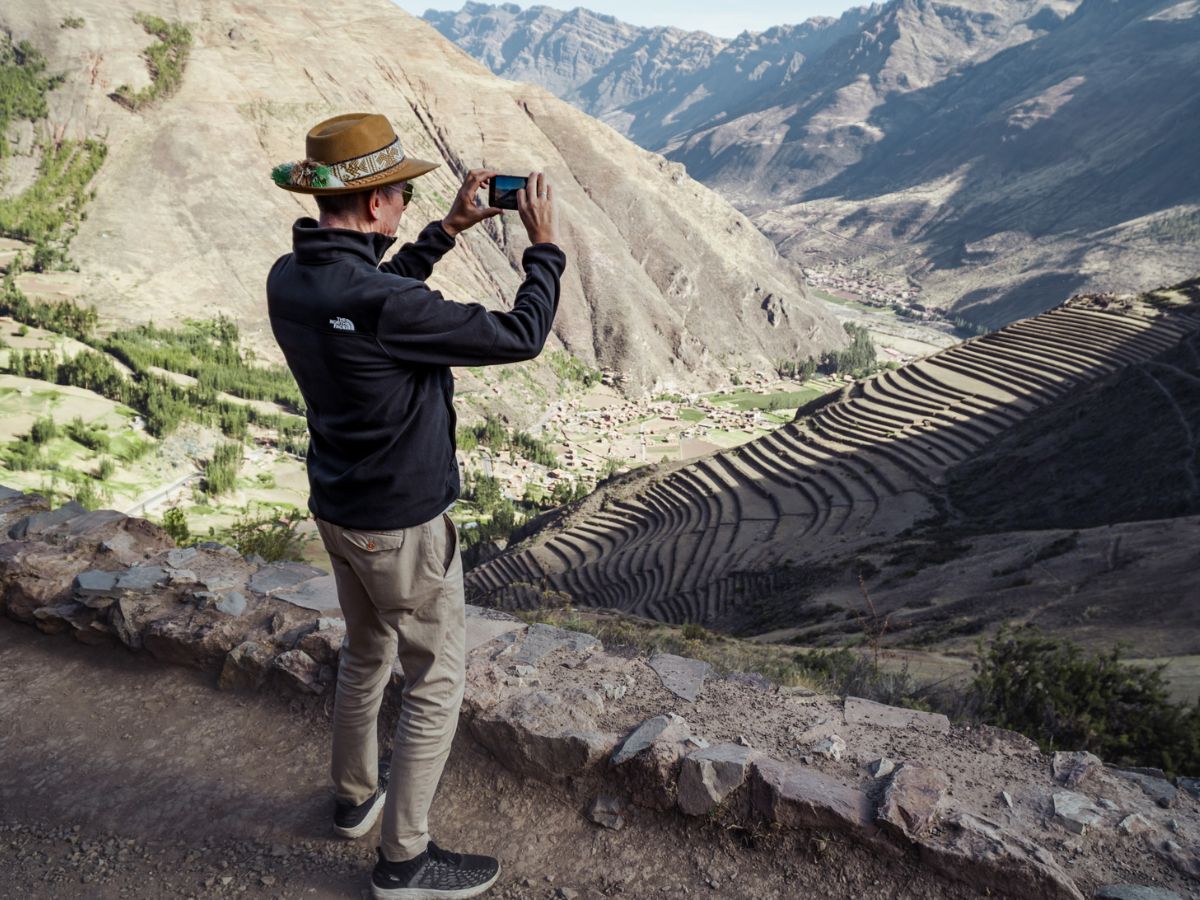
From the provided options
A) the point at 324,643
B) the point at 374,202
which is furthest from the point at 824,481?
the point at 374,202

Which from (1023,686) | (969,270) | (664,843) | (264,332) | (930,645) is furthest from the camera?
(969,270)

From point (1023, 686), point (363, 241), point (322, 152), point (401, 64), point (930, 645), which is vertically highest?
point (401, 64)

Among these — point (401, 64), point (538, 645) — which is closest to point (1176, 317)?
point (538, 645)

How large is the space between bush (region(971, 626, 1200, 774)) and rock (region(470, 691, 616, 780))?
258 cm

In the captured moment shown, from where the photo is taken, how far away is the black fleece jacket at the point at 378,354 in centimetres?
236

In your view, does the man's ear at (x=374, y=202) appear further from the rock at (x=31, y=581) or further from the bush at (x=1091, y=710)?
the bush at (x=1091, y=710)

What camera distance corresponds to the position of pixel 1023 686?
507cm

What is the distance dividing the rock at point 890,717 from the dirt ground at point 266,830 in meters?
1.10

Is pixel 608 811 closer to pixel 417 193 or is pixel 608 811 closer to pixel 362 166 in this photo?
pixel 362 166

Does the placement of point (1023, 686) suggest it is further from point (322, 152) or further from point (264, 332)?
point (264, 332)

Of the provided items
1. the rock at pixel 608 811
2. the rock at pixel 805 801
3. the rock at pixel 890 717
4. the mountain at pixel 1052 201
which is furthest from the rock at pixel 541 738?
the mountain at pixel 1052 201

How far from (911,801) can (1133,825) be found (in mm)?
876

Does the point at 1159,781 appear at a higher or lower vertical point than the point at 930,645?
higher

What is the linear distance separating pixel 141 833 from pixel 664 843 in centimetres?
200
